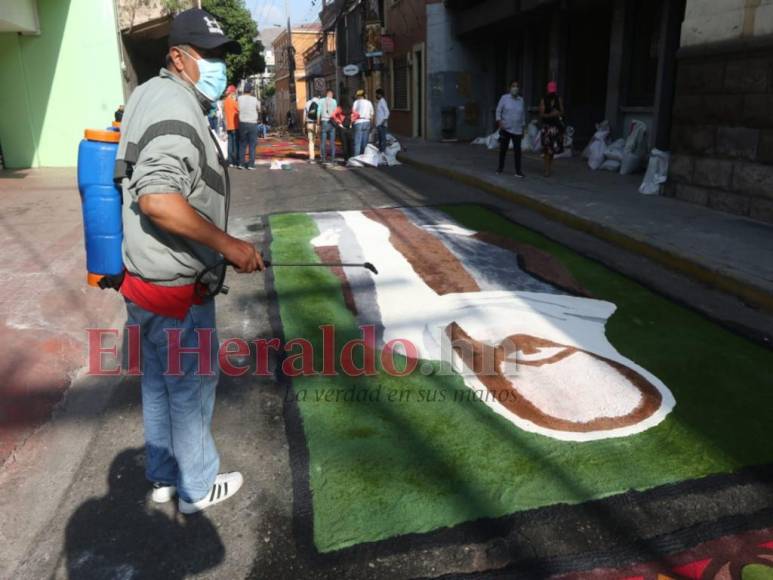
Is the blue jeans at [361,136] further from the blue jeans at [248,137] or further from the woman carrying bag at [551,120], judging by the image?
the woman carrying bag at [551,120]

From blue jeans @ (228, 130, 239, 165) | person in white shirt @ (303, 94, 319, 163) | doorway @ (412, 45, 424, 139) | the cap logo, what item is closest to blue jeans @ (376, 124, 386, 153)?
person in white shirt @ (303, 94, 319, 163)

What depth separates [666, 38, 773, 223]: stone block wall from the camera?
738 centimetres

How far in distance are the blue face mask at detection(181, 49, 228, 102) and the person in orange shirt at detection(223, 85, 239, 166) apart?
11.8 metres

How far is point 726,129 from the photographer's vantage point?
26.1 ft

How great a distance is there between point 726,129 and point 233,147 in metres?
10.7

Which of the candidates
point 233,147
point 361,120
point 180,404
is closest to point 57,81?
point 233,147

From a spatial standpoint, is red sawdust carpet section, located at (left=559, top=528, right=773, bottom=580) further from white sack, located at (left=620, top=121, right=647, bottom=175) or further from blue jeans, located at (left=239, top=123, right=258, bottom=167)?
blue jeans, located at (left=239, top=123, right=258, bottom=167)

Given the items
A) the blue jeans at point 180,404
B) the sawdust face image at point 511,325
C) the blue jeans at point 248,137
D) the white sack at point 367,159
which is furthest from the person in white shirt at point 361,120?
the blue jeans at point 180,404

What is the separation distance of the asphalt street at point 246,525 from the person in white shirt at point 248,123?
11.1m

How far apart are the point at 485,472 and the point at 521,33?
1852 centimetres

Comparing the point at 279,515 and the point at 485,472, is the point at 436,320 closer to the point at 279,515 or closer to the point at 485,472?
the point at 485,472

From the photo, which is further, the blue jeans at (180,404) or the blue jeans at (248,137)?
the blue jeans at (248,137)

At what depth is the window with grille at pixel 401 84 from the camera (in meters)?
→ 25.3

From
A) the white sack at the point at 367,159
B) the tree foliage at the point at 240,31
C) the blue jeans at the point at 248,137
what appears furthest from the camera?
the tree foliage at the point at 240,31
